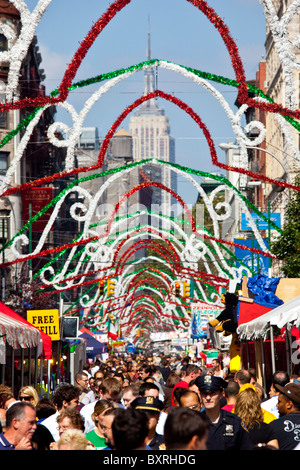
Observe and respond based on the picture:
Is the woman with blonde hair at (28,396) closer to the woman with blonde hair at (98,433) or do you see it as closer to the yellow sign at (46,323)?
the woman with blonde hair at (98,433)

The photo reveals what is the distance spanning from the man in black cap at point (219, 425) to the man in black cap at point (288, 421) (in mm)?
590

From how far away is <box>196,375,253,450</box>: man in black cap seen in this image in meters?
8.20

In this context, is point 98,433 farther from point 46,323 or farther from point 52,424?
point 46,323

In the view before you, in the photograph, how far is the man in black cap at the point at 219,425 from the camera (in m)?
8.20

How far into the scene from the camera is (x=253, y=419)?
30.5 ft

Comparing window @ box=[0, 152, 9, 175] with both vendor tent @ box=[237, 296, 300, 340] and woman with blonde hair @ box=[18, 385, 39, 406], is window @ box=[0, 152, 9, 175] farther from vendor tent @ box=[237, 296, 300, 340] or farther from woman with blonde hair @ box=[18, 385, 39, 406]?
woman with blonde hair @ box=[18, 385, 39, 406]

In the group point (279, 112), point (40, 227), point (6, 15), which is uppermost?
point (6, 15)

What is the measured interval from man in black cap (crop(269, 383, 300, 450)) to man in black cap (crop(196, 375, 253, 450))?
59 centimetres

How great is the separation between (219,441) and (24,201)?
189ft

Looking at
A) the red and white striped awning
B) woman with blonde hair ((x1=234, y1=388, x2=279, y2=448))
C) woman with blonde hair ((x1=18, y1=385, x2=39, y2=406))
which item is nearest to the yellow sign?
the red and white striped awning

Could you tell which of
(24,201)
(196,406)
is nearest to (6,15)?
(24,201)

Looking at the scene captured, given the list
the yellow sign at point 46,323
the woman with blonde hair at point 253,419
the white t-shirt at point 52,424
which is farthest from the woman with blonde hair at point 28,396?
the yellow sign at point 46,323
